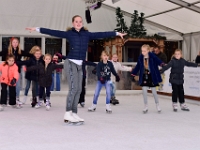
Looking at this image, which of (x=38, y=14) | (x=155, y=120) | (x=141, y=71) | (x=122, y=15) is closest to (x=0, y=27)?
(x=38, y=14)

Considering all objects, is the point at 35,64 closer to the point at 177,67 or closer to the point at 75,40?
the point at 75,40

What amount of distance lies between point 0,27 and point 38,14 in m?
1.37

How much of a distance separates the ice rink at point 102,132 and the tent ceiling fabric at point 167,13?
21.2ft

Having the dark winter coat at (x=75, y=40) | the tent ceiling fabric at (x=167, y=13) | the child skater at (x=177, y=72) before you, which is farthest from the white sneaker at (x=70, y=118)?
the tent ceiling fabric at (x=167, y=13)

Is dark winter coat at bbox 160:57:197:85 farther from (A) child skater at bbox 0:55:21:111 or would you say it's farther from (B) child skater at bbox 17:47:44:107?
(A) child skater at bbox 0:55:21:111

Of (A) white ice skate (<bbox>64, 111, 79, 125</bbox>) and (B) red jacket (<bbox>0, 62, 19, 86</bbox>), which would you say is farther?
(B) red jacket (<bbox>0, 62, 19, 86</bbox>)

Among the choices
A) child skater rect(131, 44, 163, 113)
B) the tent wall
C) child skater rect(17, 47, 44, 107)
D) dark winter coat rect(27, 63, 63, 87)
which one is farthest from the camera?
the tent wall

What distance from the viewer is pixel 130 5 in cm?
1177

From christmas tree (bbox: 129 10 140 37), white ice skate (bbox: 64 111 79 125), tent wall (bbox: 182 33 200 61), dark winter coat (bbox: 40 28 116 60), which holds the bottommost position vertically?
white ice skate (bbox: 64 111 79 125)

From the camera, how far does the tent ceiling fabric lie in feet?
35.2

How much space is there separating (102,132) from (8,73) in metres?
2.58

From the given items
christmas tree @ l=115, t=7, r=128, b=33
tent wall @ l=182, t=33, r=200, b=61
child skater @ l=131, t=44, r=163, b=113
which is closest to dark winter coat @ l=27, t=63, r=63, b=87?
child skater @ l=131, t=44, r=163, b=113

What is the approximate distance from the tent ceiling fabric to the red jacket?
6305 millimetres

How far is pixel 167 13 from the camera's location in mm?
11445
